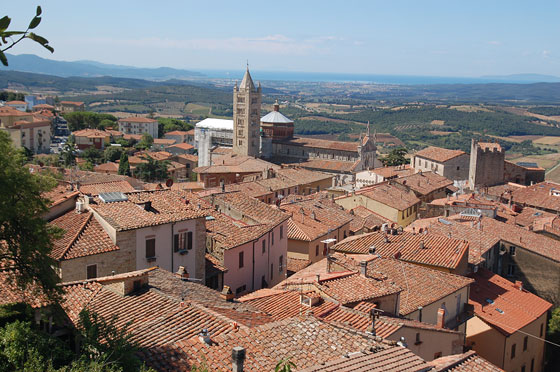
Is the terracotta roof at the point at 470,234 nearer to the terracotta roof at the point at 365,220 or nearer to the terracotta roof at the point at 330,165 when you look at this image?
the terracotta roof at the point at 365,220

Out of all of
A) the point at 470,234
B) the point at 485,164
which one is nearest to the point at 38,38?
the point at 470,234

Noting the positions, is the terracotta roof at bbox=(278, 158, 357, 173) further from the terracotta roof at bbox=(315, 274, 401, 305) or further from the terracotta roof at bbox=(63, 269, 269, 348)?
the terracotta roof at bbox=(63, 269, 269, 348)

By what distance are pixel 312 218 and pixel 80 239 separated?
56.1ft

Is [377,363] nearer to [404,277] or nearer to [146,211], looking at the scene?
[404,277]

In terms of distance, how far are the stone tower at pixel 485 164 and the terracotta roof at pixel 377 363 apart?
53574mm

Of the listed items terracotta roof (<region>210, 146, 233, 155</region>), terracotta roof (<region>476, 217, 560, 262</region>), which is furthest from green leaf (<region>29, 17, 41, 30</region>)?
terracotta roof (<region>210, 146, 233, 155</region>)

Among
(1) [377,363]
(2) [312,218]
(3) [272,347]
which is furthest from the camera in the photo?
(2) [312,218]

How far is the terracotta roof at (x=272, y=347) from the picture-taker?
33.6 ft

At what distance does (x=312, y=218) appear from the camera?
32469mm

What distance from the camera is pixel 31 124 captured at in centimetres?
9081

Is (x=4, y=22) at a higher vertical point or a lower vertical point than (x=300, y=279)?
higher

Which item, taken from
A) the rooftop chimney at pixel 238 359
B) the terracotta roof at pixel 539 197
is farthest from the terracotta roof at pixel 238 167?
the rooftop chimney at pixel 238 359

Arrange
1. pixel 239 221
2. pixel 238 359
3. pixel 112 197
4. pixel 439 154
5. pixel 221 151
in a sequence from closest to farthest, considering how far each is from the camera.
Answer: pixel 238 359, pixel 112 197, pixel 239 221, pixel 439 154, pixel 221 151

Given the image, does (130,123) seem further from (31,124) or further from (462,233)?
(462,233)
